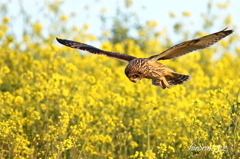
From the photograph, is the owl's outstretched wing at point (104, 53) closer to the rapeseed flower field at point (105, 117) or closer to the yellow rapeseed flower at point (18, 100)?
the rapeseed flower field at point (105, 117)

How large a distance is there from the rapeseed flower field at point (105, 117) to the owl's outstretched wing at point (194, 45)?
0.61 m

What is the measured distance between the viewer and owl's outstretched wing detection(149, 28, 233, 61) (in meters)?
6.50

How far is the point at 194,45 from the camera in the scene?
706cm

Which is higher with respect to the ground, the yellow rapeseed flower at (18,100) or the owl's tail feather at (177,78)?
the owl's tail feather at (177,78)

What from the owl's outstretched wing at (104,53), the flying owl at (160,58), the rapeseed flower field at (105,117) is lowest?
the rapeseed flower field at (105,117)

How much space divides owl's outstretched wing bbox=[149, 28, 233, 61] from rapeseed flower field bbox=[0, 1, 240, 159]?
605 mm

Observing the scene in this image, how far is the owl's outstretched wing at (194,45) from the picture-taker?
6.50 meters

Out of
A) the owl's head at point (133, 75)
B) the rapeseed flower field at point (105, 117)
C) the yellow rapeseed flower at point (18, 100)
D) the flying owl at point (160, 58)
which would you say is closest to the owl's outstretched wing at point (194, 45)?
the flying owl at point (160, 58)

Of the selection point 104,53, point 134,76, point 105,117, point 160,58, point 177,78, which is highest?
point 104,53

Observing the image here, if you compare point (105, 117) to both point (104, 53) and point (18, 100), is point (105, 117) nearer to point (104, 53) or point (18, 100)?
point (104, 53)

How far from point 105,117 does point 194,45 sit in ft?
5.62

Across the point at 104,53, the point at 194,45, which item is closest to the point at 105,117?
the point at 104,53

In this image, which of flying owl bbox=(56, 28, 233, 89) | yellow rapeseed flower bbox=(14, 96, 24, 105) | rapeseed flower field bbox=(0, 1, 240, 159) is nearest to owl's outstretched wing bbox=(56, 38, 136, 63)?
flying owl bbox=(56, 28, 233, 89)

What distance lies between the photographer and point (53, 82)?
8328 millimetres
